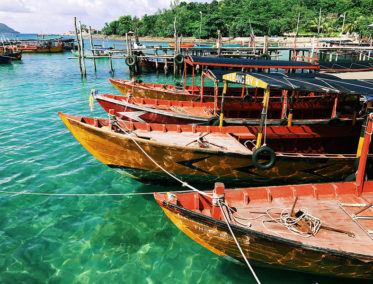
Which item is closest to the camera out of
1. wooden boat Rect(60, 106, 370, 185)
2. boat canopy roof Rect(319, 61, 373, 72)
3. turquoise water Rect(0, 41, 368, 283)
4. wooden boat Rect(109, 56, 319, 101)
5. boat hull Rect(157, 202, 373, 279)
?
boat hull Rect(157, 202, 373, 279)

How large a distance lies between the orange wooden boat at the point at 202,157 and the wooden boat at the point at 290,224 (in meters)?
1.56

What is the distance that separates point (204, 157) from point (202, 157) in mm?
64

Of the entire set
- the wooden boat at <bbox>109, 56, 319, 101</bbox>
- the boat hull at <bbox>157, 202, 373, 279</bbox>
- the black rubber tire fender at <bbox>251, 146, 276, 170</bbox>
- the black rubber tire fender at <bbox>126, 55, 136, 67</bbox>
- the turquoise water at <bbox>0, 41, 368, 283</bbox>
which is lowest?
the turquoise water at <bbox>0, 41, 368, 283</bbox>

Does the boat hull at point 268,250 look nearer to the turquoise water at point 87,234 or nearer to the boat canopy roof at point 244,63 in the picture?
the turquoise water at point 87,234

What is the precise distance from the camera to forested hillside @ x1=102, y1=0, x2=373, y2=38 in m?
79.8

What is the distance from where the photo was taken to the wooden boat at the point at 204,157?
7828 mm

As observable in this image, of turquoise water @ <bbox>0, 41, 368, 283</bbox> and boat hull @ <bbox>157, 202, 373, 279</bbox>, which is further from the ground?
boat hull @ <bbox>157, 202, 373, 279</bbox>

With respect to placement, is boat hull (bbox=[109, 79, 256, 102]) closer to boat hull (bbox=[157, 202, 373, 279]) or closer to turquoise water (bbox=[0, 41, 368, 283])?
turquoise water (bbox=[0, 41, 368, 283])

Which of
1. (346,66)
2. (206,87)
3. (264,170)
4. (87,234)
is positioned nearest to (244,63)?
(206,87)

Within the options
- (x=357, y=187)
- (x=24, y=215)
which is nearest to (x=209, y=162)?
(x=357, y=187)

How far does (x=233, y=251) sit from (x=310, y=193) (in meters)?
2.70

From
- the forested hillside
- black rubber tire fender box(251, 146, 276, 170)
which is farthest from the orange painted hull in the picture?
the forested hillside

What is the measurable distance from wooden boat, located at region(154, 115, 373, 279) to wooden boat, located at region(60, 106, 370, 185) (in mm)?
1573

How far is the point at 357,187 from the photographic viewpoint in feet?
21.6
